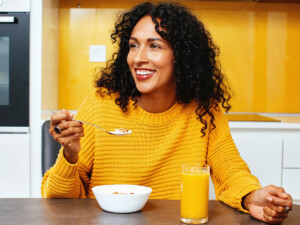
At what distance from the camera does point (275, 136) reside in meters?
2.40

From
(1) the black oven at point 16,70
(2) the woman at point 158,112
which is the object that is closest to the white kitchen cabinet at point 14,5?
(1) the black oven at point 16,70

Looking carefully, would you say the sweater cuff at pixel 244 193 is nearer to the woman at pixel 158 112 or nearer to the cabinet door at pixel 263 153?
the woman at pixel 158 112

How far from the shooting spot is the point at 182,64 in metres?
1.55

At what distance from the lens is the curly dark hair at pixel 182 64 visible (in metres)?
1.51

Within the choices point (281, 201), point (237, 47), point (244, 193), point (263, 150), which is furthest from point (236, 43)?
point (281, 201)

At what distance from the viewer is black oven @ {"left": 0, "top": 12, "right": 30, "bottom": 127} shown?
2.39m

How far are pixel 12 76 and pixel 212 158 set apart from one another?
1401 millimetres

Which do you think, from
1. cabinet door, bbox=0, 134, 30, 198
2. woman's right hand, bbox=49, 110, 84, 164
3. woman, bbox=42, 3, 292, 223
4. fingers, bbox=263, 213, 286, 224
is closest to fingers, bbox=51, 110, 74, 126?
woman's right hand, bbox=49, 110, 84, 164

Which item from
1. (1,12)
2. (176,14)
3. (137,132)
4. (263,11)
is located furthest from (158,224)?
(263,11)

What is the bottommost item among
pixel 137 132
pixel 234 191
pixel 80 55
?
pixel 234 191

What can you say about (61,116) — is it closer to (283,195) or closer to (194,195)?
(194,195)

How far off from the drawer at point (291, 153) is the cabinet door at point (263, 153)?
3 centimetres

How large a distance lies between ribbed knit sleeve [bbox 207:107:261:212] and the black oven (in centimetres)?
126

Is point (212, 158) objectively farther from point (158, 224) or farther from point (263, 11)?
point (263, 11)
